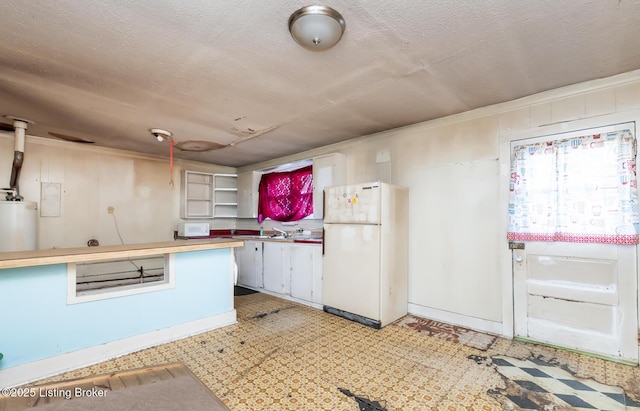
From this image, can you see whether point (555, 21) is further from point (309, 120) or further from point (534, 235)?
point (309, 120)

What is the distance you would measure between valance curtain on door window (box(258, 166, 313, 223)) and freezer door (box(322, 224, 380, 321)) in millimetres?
1186

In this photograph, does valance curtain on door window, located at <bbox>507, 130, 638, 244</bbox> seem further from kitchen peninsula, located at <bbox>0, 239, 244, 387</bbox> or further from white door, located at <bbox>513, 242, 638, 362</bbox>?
kitchen peninsula, located at <bbox>0, 239, 244, 387</bbox>

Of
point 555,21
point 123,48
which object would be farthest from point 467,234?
point 123,48

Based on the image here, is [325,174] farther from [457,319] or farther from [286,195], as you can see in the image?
[457,319]

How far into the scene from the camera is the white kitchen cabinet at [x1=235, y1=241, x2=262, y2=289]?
16.0 feet

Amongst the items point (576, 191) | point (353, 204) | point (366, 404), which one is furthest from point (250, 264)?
point (576, 191)

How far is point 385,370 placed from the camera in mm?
2357

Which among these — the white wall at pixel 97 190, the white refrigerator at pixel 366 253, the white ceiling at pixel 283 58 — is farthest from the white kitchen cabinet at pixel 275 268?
the white wall at pixel 97 190

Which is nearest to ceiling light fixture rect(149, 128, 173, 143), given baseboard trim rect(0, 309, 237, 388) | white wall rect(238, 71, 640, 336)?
baseboard trim rect(0, 309, 237, 388)

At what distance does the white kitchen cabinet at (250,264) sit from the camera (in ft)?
16.0

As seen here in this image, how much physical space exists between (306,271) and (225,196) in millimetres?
2986

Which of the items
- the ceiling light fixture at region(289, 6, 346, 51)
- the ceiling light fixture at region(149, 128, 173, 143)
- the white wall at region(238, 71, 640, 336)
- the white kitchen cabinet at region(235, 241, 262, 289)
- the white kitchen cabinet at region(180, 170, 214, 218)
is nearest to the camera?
the ceiling light fixture at region(289, 6, 346, 51)

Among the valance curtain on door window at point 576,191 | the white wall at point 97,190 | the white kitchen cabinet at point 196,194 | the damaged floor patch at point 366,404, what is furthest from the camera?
the white kitchen cabinet at point 196,194

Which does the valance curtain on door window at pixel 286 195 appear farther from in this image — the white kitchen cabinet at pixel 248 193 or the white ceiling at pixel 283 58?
the white ceiling at pixel 283 58
